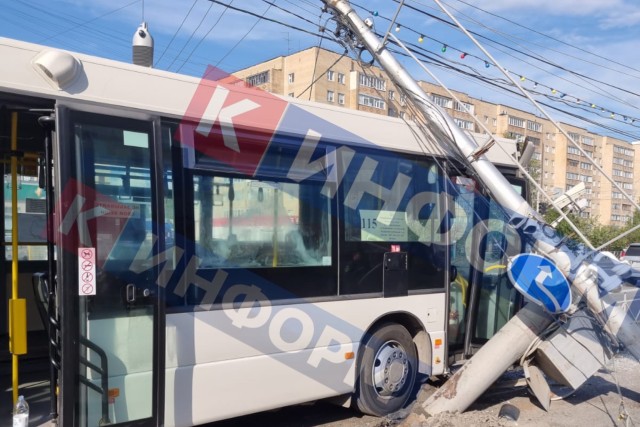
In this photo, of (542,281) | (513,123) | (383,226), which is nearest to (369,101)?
(513,123)

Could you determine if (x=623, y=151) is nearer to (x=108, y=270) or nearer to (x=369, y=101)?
(x=369, y=101)

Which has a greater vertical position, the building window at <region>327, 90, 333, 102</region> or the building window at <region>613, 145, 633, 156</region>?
the building window at <region>327, 90, 333, 102</region>

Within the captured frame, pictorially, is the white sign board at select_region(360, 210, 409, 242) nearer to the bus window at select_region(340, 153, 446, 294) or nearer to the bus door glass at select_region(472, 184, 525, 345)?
the bus window at select_region(340, 153, 446, 294)

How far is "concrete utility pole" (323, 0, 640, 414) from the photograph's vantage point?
6117 millimetres

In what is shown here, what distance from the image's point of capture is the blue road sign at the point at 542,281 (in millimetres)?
5914

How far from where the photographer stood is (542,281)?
19.4 ft

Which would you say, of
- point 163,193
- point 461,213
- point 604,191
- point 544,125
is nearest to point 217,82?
point 163,193

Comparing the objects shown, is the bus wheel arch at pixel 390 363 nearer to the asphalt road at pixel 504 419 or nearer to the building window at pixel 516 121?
the asphalt road at pixel 504 419

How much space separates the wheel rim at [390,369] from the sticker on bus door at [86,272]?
10.1ft

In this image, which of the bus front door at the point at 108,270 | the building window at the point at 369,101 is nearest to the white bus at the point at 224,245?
the bus front door at the point at 108,270

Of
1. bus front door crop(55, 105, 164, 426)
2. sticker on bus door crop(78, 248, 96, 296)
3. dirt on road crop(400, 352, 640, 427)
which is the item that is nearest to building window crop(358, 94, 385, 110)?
dirt on road crop(400, 352, 640, 427)

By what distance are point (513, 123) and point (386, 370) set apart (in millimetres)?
63174

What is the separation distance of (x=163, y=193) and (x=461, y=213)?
3.75 metres

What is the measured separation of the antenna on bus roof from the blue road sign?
4076 millimetres
